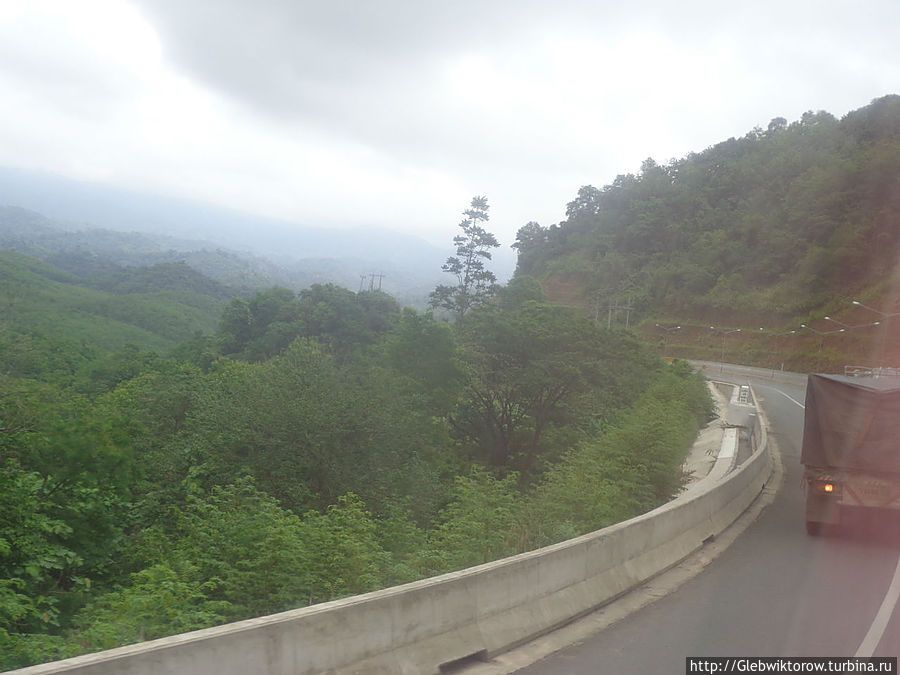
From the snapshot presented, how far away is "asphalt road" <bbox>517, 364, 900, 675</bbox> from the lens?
21.5ft

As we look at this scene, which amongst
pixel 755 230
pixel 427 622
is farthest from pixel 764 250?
pixel 427 622

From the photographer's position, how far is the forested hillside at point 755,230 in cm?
7939

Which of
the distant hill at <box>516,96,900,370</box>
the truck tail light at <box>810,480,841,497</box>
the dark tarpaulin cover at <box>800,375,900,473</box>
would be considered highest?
the distant hill at <box>516,96,900,370</box>

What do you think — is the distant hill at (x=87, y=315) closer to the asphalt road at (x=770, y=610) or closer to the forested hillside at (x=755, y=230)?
the asphalt road at (x=770, y=610)

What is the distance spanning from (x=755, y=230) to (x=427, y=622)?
99459mm

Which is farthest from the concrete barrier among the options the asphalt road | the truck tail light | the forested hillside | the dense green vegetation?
the forested hillside

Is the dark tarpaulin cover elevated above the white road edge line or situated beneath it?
elevated above

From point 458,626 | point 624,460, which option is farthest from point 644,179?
point 458,626

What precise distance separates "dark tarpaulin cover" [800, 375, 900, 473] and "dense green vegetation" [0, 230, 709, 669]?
Answer: 2.96 m

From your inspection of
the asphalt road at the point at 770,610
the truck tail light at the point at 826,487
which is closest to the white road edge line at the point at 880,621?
the asphalt road at the point at 770,610

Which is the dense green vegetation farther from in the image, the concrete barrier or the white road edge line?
the white road edge line

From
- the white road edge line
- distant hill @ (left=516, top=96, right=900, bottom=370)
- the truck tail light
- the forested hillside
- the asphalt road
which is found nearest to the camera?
the asphalt road

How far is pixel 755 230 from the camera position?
314ft

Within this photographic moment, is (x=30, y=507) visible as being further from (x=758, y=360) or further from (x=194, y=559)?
(x=758, y=360)
